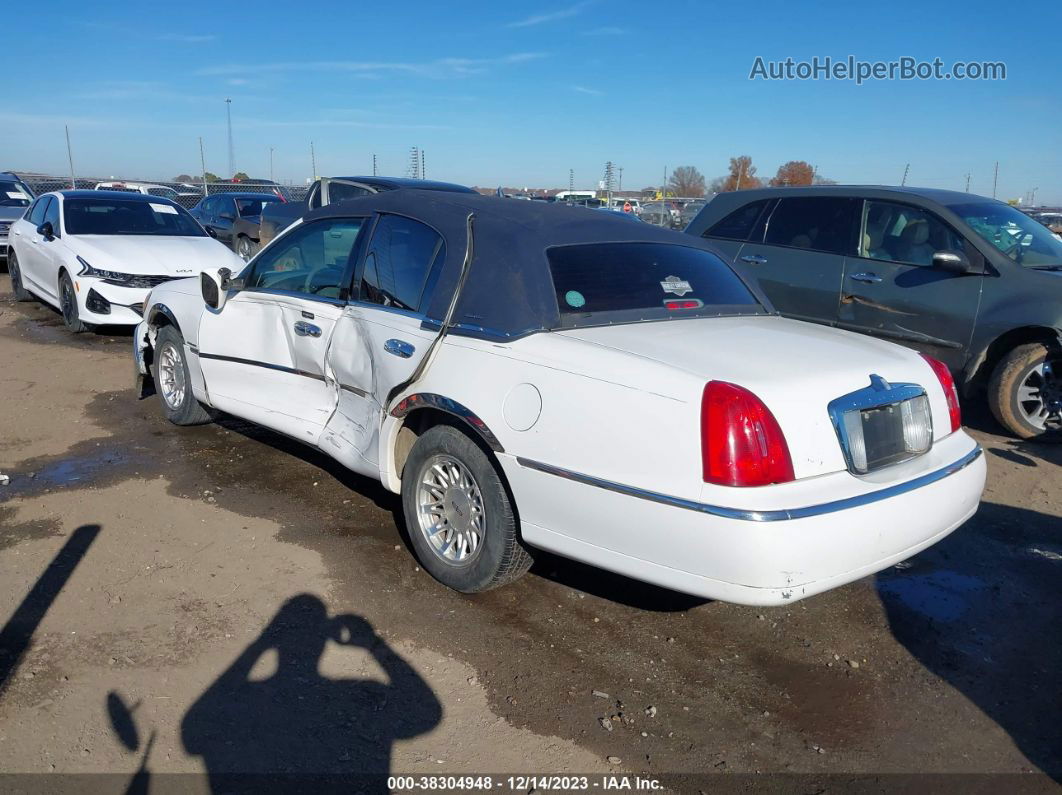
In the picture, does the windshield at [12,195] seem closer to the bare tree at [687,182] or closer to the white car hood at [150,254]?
the white car hood at [150,254]

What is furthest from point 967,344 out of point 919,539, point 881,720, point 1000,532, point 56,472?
point 56,472

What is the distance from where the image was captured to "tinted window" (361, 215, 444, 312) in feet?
14.5

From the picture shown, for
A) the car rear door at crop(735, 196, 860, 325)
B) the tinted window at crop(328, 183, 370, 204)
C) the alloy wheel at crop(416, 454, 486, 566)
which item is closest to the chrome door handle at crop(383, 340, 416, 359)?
the alloy wheel at crop(416, 454, 486, 566)

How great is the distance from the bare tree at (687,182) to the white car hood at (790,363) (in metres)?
55.9

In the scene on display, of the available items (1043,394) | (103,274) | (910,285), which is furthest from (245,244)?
(1043,394)

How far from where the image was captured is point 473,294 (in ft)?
13.4

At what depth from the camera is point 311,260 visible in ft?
17.1

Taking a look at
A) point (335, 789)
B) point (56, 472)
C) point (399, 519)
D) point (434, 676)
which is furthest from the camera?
point (56, 472)

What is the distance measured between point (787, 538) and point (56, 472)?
4.55 m

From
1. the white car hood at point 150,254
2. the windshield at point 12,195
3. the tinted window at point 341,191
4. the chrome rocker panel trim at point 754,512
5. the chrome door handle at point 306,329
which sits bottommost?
the chrome rocker panel trim at point 754,512

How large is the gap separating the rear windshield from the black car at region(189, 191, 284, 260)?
1306 centimetres

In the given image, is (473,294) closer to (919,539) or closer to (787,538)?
(787,538)

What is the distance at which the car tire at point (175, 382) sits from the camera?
6.33 m

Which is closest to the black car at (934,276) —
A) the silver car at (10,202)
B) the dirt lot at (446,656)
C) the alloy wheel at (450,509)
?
the dirt lot at (446,656)
